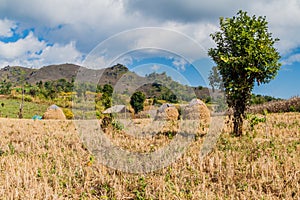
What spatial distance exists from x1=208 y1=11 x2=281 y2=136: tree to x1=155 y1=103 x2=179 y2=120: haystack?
6.85 meters

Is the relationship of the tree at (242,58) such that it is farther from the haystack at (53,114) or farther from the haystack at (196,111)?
the haystack at (53,114)

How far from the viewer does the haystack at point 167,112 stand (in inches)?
676

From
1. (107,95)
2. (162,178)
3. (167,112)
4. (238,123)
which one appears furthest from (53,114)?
(162,178)

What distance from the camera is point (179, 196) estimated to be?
399cm

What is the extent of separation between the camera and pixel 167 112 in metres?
17.3

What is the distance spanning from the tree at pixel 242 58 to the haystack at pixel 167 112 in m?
6.85

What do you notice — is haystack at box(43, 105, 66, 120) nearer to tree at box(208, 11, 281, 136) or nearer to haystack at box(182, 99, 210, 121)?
haystack at box(182, 99, 210, 121)

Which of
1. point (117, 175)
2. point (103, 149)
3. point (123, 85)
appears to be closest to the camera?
point (117, 175)

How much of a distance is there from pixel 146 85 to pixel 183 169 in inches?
198

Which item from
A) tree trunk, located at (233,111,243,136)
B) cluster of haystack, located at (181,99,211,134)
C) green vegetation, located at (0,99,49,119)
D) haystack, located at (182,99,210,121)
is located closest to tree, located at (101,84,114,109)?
tree trunk, located at (233,111,243,136)

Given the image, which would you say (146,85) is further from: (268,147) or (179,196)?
(179,196)

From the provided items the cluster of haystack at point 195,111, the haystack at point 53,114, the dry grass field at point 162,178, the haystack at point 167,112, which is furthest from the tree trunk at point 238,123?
the haystack at point 53,114

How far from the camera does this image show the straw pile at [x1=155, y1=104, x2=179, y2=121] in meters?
17.2

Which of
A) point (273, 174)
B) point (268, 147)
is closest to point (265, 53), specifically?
point (268, 147)
